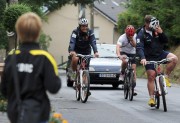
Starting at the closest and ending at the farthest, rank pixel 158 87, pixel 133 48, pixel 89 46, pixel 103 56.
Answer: pixel 158 87
pixel 89 46
pixel 133 48
pixel 103 56

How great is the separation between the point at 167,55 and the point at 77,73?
263cm

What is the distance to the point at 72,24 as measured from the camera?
73188 millimetres

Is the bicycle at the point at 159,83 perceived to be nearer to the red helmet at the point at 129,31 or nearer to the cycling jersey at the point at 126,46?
the red helmet at the point at 129,31

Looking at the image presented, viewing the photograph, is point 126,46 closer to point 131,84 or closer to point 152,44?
point 131,84

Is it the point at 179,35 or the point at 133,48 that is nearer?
the point at 133,48

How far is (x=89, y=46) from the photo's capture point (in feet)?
48.2

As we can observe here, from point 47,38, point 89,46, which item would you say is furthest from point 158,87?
point 47,38

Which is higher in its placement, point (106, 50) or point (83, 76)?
point (106, 50)

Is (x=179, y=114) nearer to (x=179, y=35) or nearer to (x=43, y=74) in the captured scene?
(x=43, y=74)

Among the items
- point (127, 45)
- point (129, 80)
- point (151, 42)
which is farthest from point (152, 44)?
point (127, 45)

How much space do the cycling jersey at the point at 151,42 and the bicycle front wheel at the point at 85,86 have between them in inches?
72.1

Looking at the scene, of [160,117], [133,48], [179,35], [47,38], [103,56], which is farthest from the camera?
[47,38]

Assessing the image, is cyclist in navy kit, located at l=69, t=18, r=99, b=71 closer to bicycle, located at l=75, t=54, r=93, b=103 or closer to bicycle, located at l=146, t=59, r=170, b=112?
bicycle, located at l=75, t=54, r=93, b=103

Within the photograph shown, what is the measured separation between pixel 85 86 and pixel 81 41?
1.01 metres
